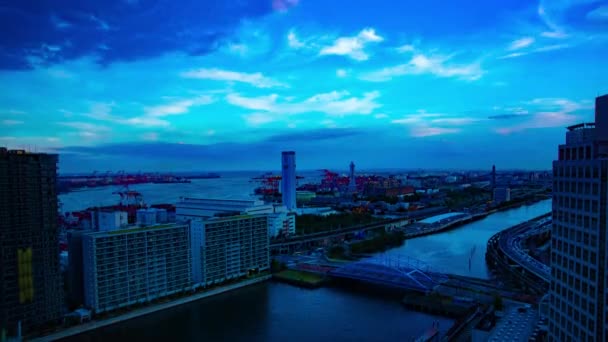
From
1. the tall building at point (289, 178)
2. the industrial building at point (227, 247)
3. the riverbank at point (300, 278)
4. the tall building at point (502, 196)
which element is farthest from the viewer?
the tall building at point (502, 196)

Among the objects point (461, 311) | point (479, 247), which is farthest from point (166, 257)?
point (479, 247)

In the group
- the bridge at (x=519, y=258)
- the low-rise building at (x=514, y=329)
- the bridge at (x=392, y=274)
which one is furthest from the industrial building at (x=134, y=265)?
the bridge at (x=519, y=258)

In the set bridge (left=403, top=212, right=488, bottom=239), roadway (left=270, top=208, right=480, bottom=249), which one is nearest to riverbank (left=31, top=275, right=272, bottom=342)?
roadway (left=270, top=208, right=480, bottom=249)

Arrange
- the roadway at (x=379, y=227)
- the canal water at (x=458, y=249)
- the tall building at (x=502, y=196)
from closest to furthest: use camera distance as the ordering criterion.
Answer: the canal water at (x=458, y=249) < the roadway at (x=379, y=227) < the tall building at (x=502, y=196)

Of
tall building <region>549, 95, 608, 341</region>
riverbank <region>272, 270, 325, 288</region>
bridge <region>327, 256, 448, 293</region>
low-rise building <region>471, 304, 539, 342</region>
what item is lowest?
riverbank <region>272, 270, 325, 288</region>

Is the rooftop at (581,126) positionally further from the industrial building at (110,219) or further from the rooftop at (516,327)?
the industrial building at (110,219)

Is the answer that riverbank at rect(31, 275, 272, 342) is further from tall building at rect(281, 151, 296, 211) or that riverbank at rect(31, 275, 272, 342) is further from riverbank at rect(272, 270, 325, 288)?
tall building at rect(281, 151, 296, 211)
